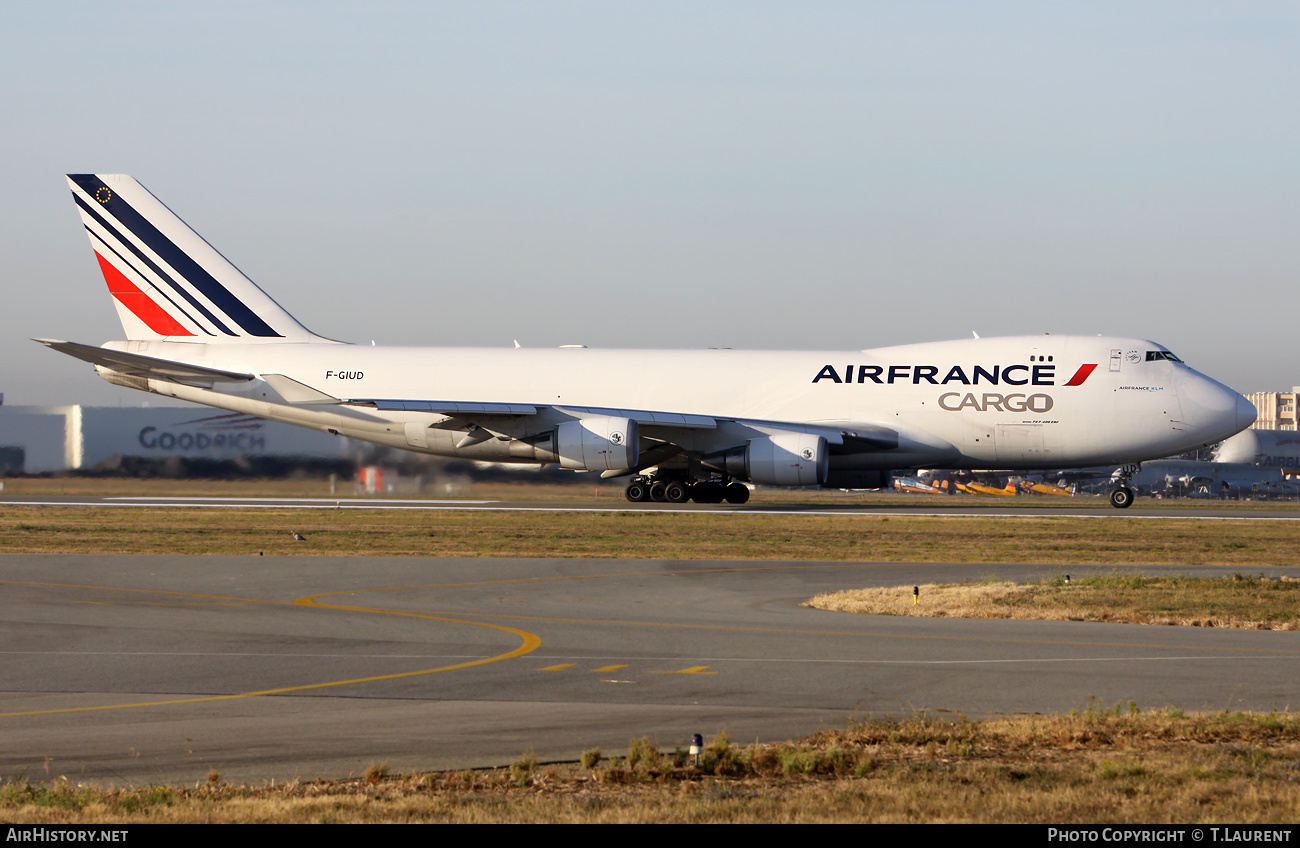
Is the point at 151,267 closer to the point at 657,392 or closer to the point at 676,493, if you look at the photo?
the point at 657,392

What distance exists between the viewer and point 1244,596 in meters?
18.0

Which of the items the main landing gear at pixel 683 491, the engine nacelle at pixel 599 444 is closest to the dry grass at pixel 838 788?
the engine nacelle at pixel 599 444

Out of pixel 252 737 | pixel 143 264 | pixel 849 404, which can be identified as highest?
pixel 143 264

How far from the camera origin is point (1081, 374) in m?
38.6

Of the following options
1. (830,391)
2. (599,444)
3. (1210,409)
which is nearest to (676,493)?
(599,444)

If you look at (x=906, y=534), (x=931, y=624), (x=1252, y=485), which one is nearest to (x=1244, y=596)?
(x=931, y=624)

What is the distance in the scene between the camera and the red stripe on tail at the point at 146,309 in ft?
145

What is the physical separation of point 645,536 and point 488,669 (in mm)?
16701

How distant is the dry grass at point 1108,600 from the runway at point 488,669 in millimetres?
722

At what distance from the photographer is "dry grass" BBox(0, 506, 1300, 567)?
25.1 m

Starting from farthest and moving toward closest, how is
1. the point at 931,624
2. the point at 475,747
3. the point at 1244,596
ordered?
the point at 1244,596 < the point at 931,624 < the point at 475,747

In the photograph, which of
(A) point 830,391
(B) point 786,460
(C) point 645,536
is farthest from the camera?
(A) point 830,391
